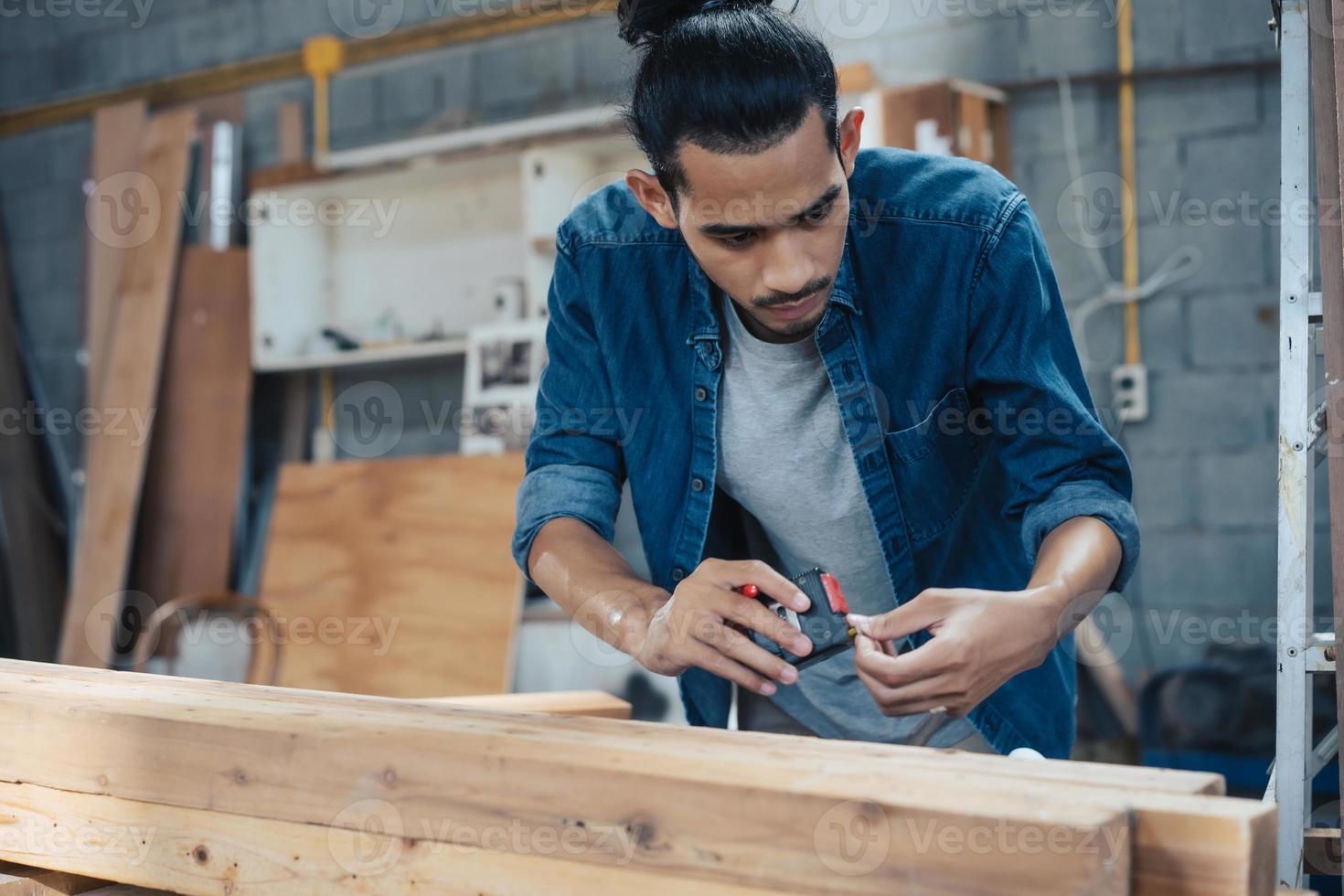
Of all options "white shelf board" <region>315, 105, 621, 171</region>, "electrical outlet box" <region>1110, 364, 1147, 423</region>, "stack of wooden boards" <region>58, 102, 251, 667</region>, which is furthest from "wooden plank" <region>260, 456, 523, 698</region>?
"electrical outlet box" <region>1110, 364, 1147, 423</region>

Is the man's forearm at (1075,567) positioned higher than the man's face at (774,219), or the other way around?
the man's face at (774,219)

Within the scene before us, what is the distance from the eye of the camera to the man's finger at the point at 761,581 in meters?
1.16

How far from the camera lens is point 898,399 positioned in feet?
4.71

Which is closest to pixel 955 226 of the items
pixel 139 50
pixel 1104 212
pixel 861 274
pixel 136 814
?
pixel 861 274

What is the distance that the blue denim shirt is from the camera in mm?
1342

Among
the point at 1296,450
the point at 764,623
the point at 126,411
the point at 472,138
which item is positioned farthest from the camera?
the point at 126,411

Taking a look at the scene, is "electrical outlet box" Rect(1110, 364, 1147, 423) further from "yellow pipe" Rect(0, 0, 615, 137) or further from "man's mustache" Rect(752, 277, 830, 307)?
"man's mustache" Rect(752, 277, 830, 307)

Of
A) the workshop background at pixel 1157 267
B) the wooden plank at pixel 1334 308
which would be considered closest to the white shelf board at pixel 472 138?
the workshop background at pixel 1157 267

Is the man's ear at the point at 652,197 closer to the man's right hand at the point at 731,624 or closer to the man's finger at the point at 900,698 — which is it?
the man's right hand at the point at 731,624

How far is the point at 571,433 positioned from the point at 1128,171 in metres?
2.30

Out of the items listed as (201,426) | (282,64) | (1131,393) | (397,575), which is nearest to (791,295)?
(1131,393)

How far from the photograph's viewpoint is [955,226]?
4.53 ft

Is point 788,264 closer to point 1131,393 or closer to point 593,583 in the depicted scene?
point 593,583

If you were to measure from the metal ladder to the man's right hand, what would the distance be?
67 cm
